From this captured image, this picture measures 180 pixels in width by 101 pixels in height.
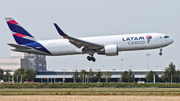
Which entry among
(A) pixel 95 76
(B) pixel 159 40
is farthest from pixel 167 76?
(B) pixel 159 40

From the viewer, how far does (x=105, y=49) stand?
5512cm

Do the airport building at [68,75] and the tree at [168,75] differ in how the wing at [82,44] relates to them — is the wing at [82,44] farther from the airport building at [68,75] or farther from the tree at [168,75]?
the airport building at [68,75]

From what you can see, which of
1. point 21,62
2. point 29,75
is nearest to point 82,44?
point 29,75

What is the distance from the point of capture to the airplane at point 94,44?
2136 inches

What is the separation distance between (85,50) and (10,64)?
4912 inches

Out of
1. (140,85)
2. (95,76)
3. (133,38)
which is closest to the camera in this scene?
(133,38)

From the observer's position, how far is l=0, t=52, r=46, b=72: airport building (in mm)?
172000

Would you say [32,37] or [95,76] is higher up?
[32,37]

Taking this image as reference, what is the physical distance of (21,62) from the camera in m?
172

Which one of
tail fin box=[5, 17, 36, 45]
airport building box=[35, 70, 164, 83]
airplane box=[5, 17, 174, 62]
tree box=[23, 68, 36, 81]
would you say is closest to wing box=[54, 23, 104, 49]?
airplane box=[5, 17, 174, 62]

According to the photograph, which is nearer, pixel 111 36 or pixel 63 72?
pixel 111 36

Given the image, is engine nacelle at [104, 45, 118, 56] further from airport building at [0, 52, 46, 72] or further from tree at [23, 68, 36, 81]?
airport building at [0, 52, 46, 72]

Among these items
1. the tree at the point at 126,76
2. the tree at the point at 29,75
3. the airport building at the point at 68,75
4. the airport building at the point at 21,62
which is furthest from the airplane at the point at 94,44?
the airport building at the point at 21,62

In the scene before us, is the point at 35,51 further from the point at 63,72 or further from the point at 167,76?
the point at 63,72
